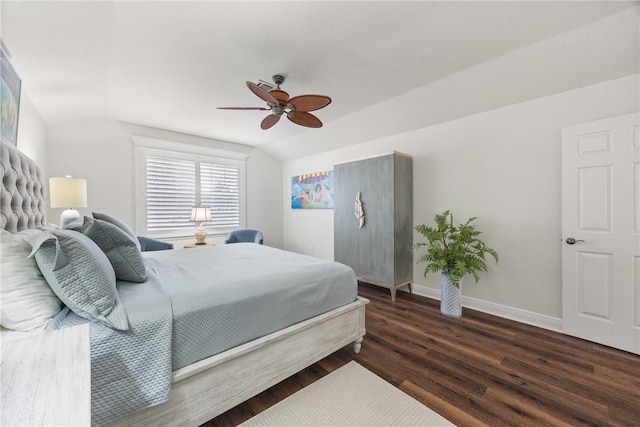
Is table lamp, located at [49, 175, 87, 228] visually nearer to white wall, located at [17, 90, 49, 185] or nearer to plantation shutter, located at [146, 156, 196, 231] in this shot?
white wall, located at [17, 90, 49, 185]

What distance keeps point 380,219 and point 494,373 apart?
1947 millimetres

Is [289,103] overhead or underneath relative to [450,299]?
overhead

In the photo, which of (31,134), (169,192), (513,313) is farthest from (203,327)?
(169,192)

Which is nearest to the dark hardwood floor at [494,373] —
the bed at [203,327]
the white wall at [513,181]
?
the bed at [203,327]

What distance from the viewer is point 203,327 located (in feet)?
4.33

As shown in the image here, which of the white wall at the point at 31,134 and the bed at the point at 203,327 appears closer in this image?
the bed at the point at 203,327

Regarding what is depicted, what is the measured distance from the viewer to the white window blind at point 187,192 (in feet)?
13.4

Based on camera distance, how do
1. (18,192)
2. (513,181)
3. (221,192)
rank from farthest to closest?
(221,192) < (513,181) < (18,192)

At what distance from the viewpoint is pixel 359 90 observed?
9.48 feet

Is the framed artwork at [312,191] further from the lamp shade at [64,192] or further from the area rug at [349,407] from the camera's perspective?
the lamp shade at [64,192]

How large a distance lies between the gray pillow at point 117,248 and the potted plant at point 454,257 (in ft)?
8.71

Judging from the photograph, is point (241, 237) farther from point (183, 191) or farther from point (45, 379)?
point (45, 379)

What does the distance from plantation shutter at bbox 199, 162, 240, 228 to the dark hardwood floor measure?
338 cm

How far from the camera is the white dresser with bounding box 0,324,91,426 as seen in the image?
1.81 ft
